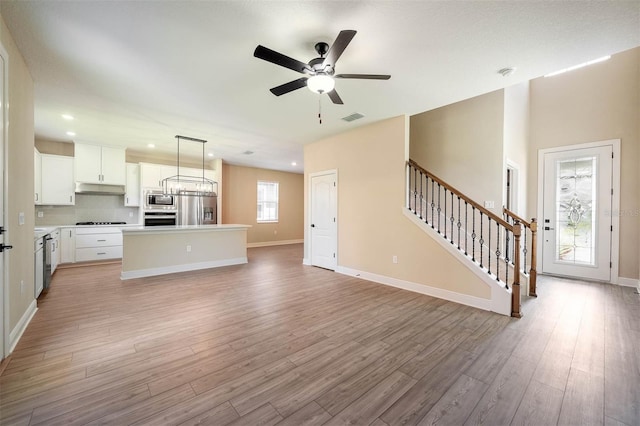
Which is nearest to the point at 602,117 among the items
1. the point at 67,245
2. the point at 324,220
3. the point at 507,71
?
the point at 507,71

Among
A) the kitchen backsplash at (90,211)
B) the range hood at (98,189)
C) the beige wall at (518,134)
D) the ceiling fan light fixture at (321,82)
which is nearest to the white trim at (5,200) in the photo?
the ceiling fan light fixture at (321,82)

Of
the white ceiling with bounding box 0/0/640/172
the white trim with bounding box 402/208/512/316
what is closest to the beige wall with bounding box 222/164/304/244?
the white ceiling with bounding box 0/0/640/172

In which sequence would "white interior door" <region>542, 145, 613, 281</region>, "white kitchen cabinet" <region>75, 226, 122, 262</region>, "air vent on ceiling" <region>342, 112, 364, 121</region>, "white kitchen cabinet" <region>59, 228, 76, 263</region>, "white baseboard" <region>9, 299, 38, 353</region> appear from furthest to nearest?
"white kitchen cabinet" <region>75, 226, 122, 262</region> → "white kitchen cabinet" <region>59, 228, 76, 263</region> → "white interior door" <region>542, 145, 613, 281</region> → "air vent on ceiling" <region>342, 112, 364, 121</region> → "white baseboard" <region>9, 299, 38, 353</region>

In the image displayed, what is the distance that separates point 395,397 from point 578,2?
308cm

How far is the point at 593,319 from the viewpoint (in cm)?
300

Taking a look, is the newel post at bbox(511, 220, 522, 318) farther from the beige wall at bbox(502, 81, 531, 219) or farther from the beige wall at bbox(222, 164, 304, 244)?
the beige wall at bbox(222, 164, 304, 244)

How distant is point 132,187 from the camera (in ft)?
21.6

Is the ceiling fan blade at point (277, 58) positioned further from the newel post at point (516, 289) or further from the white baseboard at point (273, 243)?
the white baseboard at point (273, 243)

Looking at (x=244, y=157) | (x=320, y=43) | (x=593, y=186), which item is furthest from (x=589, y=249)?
(x=244, y=157)

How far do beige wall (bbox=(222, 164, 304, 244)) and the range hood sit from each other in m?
2.68

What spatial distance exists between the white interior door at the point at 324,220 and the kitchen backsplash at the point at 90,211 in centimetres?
496

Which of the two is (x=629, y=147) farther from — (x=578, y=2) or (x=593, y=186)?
(x=578, y=2)

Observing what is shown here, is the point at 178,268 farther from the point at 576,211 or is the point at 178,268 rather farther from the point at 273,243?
the point at 576,211

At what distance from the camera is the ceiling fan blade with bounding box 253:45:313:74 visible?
76.9 inches
